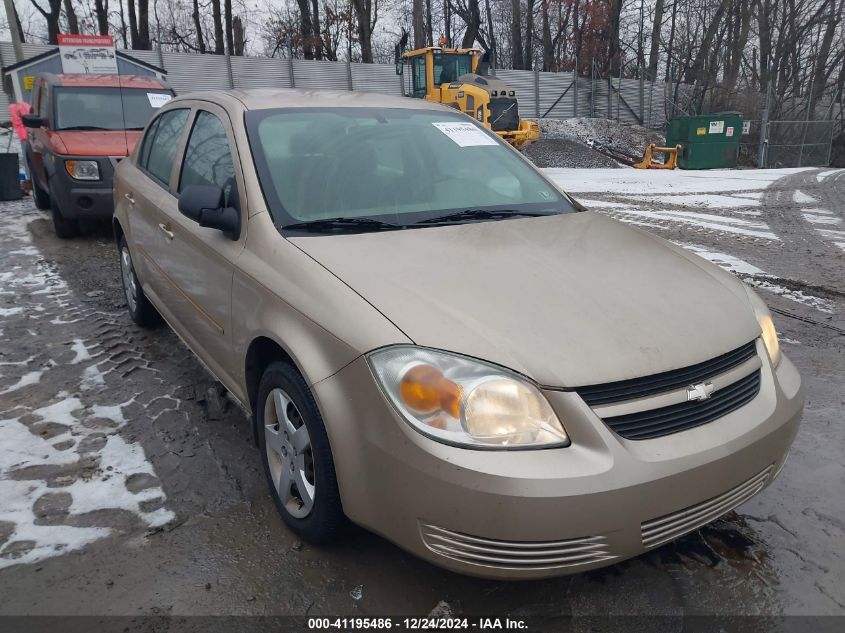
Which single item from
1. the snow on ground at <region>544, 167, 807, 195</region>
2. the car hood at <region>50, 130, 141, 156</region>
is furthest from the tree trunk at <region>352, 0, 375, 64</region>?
the car hood at <region>50, 130, 141, 156</region>

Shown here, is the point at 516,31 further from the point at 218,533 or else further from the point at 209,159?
the point at 218,533

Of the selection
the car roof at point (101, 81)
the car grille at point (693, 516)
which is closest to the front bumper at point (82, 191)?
the car roof at point (101, 81)

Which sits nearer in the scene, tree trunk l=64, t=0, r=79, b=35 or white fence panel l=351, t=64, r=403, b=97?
white fence panel l=351, t=64, r=403, b=97

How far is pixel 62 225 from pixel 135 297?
3.93 metres

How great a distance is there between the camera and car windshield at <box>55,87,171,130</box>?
7.95m

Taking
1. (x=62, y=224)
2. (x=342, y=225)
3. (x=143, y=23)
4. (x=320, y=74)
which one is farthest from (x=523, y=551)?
(x=143, y=23)

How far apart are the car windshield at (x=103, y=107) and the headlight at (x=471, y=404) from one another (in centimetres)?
743

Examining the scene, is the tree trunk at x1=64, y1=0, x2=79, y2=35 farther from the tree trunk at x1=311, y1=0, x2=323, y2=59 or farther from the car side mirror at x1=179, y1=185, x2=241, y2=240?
the car side mirror at x1=179, y1=185, x2=241, y2=240

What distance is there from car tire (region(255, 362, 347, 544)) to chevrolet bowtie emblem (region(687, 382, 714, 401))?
1.14 metres

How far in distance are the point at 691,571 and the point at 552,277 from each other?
115 centimetres

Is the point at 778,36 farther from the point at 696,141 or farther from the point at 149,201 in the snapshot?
the point at 149,201

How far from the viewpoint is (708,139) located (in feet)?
72.1

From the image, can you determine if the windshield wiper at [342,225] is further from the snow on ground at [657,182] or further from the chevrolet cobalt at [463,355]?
the snow on ground at [657,182]

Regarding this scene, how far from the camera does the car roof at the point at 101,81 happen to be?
27.3 ft
